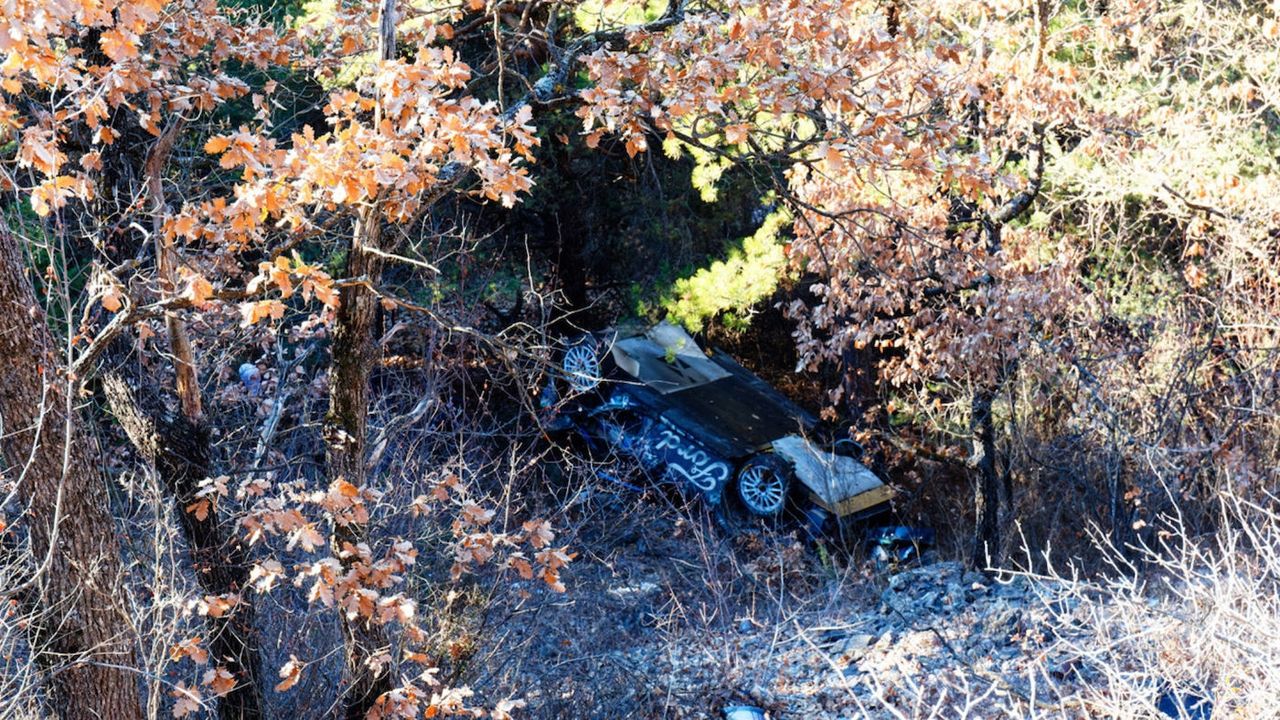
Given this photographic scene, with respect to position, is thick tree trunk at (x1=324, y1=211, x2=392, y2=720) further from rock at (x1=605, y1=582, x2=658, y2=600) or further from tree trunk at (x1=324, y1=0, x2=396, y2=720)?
rock at (x1=605, y1=582, x2=658, y2=600)

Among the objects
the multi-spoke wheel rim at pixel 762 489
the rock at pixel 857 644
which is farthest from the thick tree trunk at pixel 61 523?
the multi-spoke wheel rim at pixel 762 489

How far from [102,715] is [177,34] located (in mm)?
3320

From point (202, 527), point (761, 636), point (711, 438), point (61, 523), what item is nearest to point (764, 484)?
point (711, 438)

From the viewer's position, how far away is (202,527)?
20.7 feet

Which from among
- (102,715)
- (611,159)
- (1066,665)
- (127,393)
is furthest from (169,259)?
(611,159)

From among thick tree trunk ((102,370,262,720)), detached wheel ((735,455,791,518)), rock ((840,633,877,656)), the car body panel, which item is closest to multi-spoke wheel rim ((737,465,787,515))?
detached wheel ((735,455,791,518))

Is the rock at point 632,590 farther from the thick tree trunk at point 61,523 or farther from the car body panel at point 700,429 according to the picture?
the thick tree trunk at point 61,523

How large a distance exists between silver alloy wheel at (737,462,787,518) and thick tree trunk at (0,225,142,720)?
24.7ft

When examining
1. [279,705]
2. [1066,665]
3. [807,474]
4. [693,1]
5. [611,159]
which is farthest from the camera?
[611,159]

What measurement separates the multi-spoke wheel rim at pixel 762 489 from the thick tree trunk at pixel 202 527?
6.44 m

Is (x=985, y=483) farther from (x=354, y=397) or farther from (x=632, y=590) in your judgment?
(x=354, y=397)

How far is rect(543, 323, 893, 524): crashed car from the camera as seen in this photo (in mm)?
12188

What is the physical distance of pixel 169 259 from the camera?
587 centimetres

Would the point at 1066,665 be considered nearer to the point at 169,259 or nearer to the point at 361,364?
the point at 361,364
